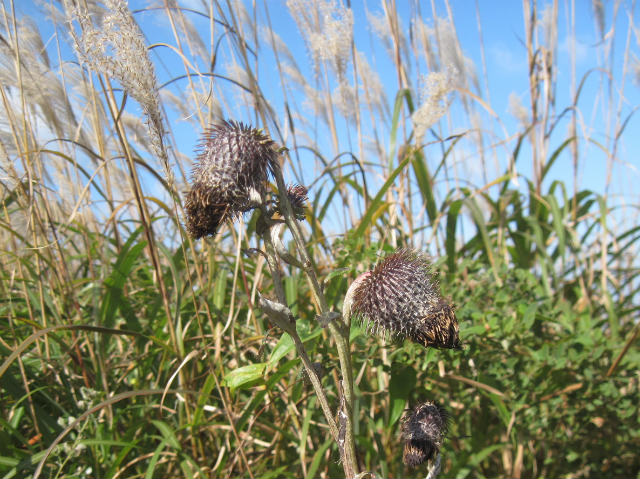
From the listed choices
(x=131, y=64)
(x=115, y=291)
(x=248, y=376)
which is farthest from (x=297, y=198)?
(x=115, y=291)

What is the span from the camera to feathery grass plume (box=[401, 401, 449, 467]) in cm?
103

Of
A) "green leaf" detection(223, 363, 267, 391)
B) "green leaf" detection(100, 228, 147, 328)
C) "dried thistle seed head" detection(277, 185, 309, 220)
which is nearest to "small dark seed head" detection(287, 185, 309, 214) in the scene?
"dried thistle seed head" detection(277, 185, 309, 220)

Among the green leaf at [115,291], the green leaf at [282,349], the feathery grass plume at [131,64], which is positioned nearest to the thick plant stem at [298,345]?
the green leaf at [282,349]

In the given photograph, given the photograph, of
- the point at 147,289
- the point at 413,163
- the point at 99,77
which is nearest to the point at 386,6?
the point at 413,163

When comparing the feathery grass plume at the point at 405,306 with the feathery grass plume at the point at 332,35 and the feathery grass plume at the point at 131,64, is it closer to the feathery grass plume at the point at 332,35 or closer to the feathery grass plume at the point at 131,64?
the feathery grass plume at the point at 131,64

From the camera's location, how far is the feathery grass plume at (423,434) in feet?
3.39

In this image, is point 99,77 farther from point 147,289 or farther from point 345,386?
point 345,386

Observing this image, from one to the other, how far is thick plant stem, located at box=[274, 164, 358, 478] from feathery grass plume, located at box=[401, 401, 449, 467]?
0.17 metres

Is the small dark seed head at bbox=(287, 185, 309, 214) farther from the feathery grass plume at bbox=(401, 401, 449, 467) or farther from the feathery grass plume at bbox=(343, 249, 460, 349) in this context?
the feathery grass plume at bbox=(401, 401, 449, 467)

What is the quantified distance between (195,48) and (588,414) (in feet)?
8.63

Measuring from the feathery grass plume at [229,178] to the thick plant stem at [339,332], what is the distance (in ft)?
0.17

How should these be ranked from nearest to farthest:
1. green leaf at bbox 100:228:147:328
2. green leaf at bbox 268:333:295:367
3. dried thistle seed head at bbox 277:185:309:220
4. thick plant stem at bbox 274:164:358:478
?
thick plant stem at bbox 274:164:358:478 → dried thistle seed head at bbox 277:185:309:220 → green leaf at bbox 268:333:295:367 → green leaf at bbox 100:228:147:328

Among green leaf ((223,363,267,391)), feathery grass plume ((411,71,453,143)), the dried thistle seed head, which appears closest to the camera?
the dried thistle seed head

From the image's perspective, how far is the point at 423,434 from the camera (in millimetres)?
1038
